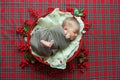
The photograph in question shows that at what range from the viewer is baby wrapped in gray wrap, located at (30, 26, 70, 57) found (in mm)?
1636

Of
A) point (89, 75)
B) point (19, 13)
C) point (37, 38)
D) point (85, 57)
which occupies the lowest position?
point (89, 75)

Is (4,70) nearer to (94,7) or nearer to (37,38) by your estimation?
(37,38)

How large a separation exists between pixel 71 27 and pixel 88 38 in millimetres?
225

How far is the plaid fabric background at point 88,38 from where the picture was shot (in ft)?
5.84

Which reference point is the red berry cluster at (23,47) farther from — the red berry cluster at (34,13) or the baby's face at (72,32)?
the baby's face at (72,32)

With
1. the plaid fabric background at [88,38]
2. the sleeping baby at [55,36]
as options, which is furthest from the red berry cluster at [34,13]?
the sleeping baby at [55,36]

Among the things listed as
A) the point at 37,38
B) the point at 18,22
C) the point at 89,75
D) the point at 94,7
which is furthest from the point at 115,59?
the point at 18,22

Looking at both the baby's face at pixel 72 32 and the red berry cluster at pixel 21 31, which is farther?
the red berry cluster at pixel 21 31

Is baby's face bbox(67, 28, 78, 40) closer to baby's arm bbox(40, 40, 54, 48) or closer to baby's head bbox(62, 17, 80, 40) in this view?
baby's head bbox(62, 17, 80, 40)

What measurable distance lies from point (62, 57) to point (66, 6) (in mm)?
351

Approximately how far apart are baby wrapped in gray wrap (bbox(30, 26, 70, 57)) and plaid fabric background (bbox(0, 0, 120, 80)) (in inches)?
6.7

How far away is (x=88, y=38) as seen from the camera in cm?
182

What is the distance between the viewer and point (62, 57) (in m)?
1.66

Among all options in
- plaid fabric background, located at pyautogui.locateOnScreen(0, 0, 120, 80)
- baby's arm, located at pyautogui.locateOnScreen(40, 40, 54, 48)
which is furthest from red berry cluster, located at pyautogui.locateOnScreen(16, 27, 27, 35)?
baby's arm, located at pyautogui.locateOnScreen(40, 40, 54, 48)
